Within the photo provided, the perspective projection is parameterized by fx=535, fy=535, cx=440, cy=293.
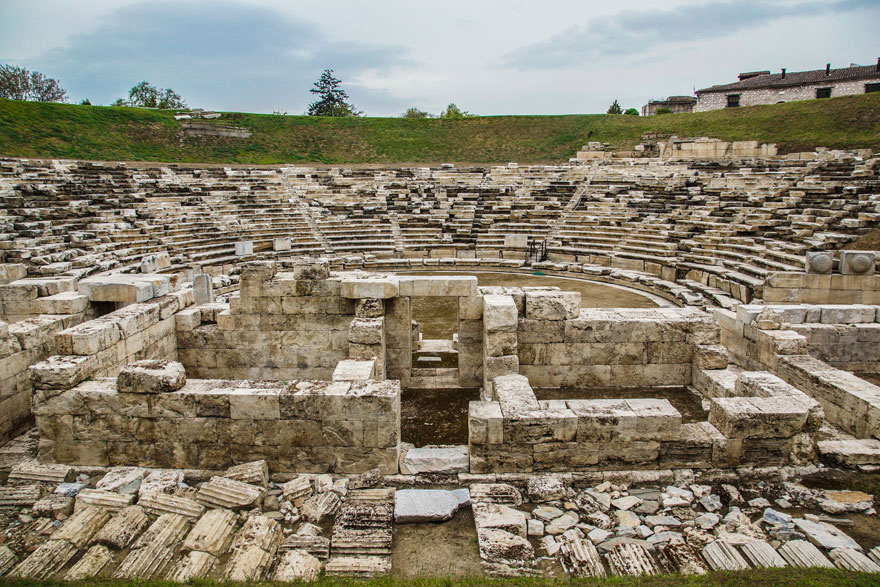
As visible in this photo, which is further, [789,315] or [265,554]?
[789,315]

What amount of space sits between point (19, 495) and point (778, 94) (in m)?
51.2

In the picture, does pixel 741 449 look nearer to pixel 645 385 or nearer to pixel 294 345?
pixel 645 385

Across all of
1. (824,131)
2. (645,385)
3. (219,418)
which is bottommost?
(645,385)

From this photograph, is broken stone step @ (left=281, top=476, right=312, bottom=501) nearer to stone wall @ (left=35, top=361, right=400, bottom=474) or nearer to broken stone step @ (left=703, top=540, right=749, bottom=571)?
stone wall @ (left=35, top=361, right=400, bottom=474)

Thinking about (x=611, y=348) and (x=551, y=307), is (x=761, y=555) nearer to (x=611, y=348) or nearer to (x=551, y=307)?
(x=611, y=348)

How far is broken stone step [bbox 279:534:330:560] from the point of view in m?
4.78

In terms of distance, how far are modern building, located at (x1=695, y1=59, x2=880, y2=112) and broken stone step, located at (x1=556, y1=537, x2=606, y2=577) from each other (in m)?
46.7

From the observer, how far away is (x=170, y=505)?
17.5 ft

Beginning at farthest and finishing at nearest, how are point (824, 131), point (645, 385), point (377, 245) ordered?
1. point (824, 131)
2. point (377, 245)
3. point (645, 385)

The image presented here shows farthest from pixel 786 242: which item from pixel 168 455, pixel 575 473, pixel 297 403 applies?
pixel 168 455

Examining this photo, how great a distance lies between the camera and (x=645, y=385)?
8.80 meters

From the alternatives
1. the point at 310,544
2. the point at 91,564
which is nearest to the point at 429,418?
the point at 310,544

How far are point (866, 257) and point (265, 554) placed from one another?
14760mm

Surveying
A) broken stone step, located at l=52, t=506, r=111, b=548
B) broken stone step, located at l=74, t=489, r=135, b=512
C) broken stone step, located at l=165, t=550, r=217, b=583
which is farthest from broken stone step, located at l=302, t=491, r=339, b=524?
broken stone step, located at l=52, t=506, r=111, b=548
